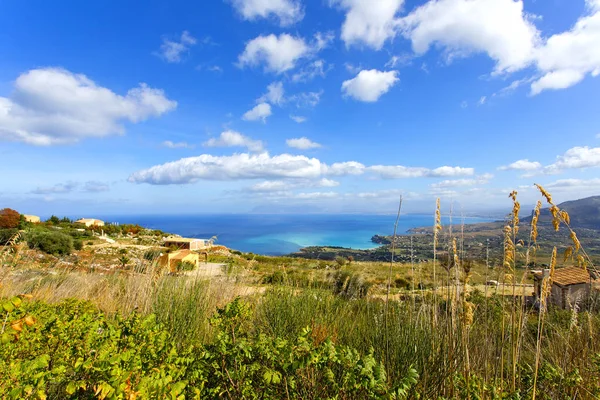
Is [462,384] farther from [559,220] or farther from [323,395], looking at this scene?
[559,220]

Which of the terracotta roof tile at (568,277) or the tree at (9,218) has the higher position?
the tree at (9,218)

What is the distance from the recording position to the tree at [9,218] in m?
18.7

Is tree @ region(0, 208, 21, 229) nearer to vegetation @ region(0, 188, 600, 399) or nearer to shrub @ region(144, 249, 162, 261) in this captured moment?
shrub @ region(144, 249, 162, 261)

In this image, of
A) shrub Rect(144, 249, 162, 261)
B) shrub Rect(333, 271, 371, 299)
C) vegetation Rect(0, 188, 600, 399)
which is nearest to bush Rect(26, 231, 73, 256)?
shrub Rect(144, 249, 162, 261)

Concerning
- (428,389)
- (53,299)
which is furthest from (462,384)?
(53,299)

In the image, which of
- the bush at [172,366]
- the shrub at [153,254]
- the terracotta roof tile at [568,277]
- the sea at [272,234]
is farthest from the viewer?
the sea at [272,234]

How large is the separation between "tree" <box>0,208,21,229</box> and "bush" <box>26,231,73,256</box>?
6.91 m

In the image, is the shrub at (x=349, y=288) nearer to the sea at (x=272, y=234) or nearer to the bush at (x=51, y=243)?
the sea at (x=272, y=234)

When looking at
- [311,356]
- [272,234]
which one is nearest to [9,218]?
[311,356]

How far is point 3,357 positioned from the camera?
5.75ft

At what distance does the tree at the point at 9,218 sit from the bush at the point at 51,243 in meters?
6.91

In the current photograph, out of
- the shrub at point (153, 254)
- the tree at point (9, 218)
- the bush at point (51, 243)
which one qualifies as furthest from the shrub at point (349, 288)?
the tree at point (9, 218)

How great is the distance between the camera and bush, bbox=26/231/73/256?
44.8 ft

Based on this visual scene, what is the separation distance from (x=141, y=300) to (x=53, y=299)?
5.73 ft
